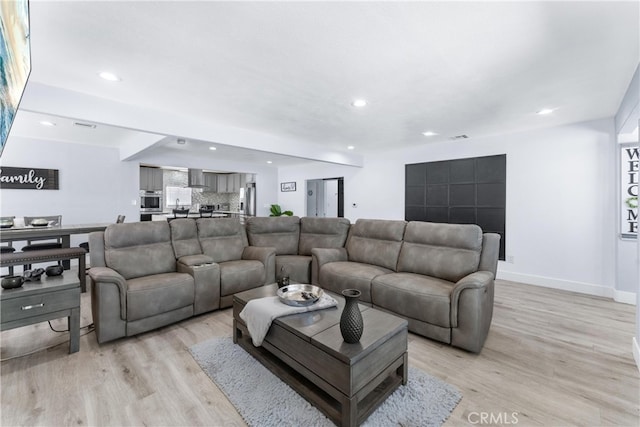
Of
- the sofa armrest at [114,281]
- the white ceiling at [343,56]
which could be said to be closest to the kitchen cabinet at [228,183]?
the white ceiling at [343,56]

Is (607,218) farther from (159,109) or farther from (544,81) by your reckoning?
(159,109)

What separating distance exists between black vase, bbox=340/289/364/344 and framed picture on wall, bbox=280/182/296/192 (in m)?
7.18

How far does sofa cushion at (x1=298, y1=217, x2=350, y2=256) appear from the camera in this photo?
4152 mm

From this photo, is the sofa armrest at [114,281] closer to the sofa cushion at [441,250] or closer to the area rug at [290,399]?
the area rug at [290,399]

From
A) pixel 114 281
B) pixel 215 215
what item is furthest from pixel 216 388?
pixel 215 215

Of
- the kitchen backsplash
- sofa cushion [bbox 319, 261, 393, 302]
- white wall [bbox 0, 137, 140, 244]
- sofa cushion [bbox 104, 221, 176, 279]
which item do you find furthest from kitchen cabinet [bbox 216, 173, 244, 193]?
sofa cushion [bbox 319, 261, 393, 302]

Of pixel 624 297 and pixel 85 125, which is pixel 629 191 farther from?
pixel 85 125

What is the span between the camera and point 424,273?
305 cm

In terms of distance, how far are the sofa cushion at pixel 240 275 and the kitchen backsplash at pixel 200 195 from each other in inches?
231

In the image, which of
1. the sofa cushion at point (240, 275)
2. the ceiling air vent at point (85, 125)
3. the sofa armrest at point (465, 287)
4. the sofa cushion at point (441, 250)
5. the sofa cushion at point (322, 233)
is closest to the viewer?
the sofa armrest at point (465, 287)

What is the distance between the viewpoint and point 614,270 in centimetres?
364

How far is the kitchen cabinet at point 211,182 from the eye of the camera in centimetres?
862

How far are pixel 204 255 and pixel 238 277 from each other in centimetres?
51

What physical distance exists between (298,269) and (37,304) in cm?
256
